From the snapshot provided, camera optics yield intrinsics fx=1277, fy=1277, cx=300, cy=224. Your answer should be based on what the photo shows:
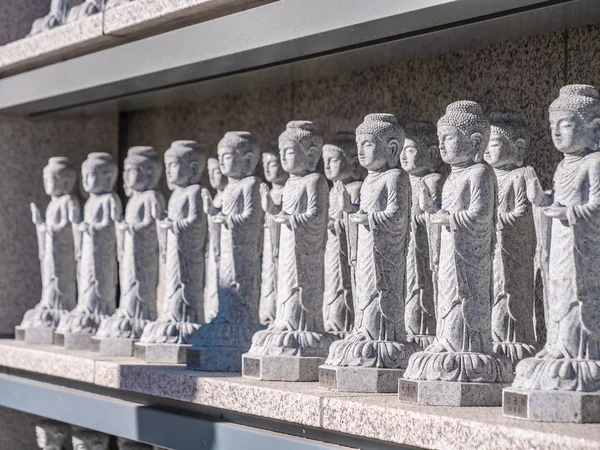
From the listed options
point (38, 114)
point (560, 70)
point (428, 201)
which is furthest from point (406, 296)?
point (38, 114)

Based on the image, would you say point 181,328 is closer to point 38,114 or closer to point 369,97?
point 369,97

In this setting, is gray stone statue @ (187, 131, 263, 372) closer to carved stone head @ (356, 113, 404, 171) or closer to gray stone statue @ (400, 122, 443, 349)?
gray stone statue @ (400, 122, 443, 349)

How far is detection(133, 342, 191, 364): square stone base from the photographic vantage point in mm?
4938

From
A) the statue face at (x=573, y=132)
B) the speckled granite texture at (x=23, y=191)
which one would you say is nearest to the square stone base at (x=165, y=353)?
the speckled granite texture at (x=23, y=191)

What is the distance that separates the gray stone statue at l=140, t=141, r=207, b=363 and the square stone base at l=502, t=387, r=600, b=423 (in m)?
1.96

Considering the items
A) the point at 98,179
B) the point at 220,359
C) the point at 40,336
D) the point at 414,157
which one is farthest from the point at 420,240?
the point at 40,336

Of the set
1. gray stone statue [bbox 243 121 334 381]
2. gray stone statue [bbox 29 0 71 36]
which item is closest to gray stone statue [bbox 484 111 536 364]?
gray stone statue [bbox 243 121 334 381]

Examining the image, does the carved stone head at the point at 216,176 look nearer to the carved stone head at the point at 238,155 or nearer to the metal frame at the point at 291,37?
the metal frame at the point at 291,37

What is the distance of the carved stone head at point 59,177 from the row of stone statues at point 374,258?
0.53 ft

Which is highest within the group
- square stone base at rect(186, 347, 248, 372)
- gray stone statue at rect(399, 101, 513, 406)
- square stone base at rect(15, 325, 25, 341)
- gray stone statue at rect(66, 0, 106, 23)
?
gray stone statue at rect(66, 0, 106, 23)

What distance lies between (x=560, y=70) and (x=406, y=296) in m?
0.96

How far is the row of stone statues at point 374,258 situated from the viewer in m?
3.43

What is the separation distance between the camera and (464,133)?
12.1ft

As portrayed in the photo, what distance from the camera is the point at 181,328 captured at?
5.00 meters
